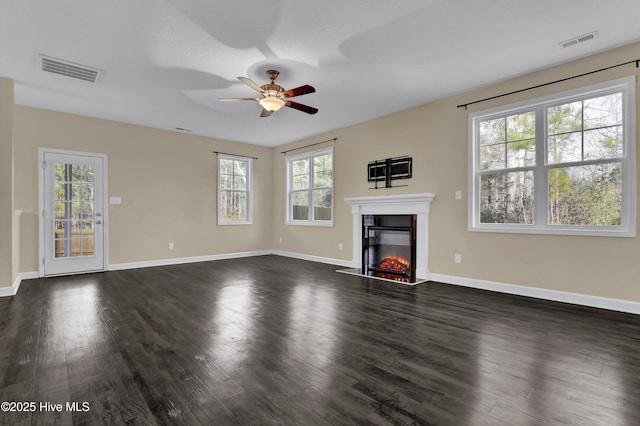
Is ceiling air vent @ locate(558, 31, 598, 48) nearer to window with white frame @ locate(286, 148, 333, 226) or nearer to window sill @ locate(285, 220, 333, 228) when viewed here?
window with white frame @ locate(286, 148, 333, 226)

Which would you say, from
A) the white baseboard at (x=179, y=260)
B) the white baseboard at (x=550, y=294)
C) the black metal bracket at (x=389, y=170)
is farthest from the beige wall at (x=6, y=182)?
the white baseboard at (x=550, y=294)

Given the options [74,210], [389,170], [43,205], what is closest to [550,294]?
[389,170]

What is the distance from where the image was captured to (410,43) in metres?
3.26

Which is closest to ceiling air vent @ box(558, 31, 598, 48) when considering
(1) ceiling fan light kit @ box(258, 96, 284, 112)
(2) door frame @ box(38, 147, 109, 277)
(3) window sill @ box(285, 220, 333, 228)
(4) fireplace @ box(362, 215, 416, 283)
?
(4) fireplace @ box(362, 215, 416, 283)

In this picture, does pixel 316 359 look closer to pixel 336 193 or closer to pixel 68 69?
pixel 68 69

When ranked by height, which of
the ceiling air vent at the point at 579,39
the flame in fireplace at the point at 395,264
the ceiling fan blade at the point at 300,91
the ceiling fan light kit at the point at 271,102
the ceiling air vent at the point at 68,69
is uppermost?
the ceiling air vent at the point at 579,39

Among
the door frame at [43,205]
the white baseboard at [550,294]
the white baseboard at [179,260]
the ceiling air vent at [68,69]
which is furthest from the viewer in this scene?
the white baseboard at [179,260]

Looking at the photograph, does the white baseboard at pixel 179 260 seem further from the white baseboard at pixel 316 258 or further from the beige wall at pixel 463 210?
the beige wall at pixel 463 210

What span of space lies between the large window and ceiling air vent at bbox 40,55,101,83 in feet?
16.5

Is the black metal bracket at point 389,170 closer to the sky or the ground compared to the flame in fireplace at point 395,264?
closer to the sky

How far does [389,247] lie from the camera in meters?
5.52

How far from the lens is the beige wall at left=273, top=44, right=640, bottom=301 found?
11.3ft

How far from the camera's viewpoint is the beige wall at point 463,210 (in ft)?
11.3

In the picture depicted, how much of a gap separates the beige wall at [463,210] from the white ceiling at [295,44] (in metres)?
0.30
